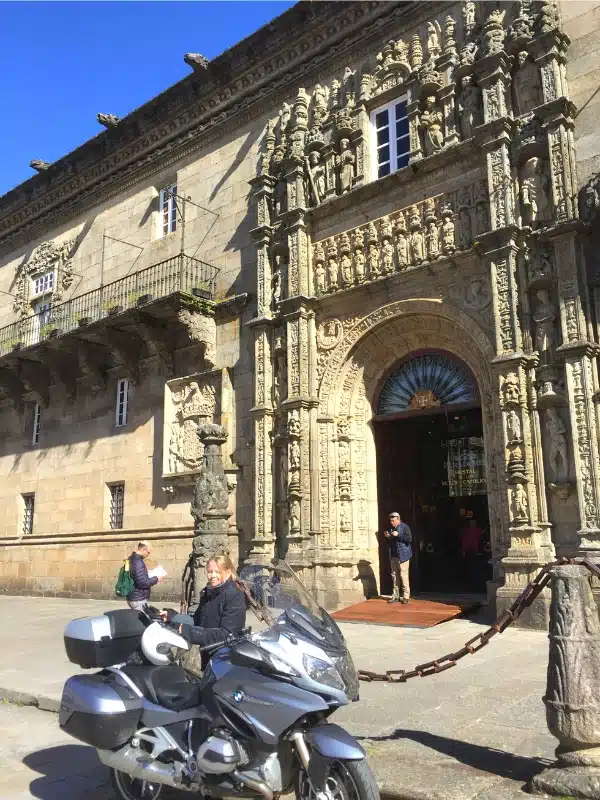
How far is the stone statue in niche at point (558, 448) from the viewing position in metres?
10.4

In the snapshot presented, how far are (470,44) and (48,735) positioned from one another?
41.2 ft

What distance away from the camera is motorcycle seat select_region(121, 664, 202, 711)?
421cm

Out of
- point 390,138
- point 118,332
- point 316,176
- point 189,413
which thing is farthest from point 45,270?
point 390,138

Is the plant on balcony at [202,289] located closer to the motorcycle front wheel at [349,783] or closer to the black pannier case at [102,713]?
the black pannier case at [102,713]

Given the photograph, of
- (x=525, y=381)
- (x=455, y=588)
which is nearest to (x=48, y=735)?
(x=525, y=381)

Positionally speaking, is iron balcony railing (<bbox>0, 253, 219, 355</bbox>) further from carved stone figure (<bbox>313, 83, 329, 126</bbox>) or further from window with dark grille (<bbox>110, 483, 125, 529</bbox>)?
window with dark grille (<bbox>110, 483, 125, 529</bbox>)

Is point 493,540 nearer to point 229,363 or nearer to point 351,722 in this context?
point 351,722

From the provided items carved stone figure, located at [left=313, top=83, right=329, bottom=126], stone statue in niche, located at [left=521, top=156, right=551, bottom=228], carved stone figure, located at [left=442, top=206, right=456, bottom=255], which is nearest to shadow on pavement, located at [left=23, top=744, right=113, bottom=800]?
carved stone figure, located at [left=442, top=206, right=456, bottom=255]

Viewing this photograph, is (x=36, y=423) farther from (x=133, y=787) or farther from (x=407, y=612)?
(x=133, y=787)

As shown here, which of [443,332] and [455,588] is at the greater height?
[443,332]

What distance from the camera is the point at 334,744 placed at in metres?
3.53

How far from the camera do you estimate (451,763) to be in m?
4.61

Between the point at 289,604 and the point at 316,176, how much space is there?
12.3 meters

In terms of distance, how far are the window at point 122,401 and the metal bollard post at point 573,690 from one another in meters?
15.2
